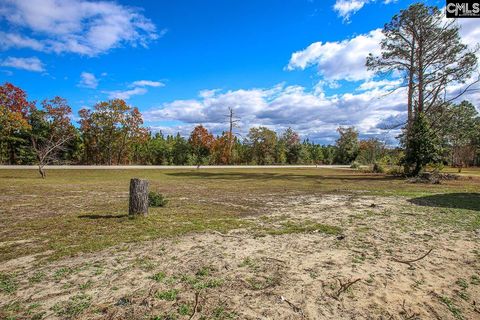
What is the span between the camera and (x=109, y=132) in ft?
144

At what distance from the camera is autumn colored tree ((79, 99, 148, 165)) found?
138 feet

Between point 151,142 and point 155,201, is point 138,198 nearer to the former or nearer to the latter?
point 155,201

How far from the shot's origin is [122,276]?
3830 millimetres

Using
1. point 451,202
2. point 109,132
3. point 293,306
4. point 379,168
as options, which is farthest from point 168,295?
point 109,132

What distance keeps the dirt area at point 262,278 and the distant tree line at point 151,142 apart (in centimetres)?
1904

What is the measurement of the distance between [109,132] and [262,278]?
45549mm

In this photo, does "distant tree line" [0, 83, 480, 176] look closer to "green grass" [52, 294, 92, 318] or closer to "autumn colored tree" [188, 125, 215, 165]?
"autumn colored tree" [188, 125, 215, 165]

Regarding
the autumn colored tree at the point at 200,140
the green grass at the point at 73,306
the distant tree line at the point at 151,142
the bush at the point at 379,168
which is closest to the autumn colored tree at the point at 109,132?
the distant tree line at the point at 151,142

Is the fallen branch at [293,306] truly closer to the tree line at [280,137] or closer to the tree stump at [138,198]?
the tree stump at [138,198]

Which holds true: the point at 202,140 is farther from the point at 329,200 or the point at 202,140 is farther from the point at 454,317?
the point at 454,317

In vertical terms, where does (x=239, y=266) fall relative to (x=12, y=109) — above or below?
below

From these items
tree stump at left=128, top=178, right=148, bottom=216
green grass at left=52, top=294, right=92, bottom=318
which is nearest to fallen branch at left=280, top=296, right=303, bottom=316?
green grass at left=52, top=294, right=92, bottom=318

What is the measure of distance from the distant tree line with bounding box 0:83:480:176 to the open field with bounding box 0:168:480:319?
17288 mm

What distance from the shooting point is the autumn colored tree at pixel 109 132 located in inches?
1658
